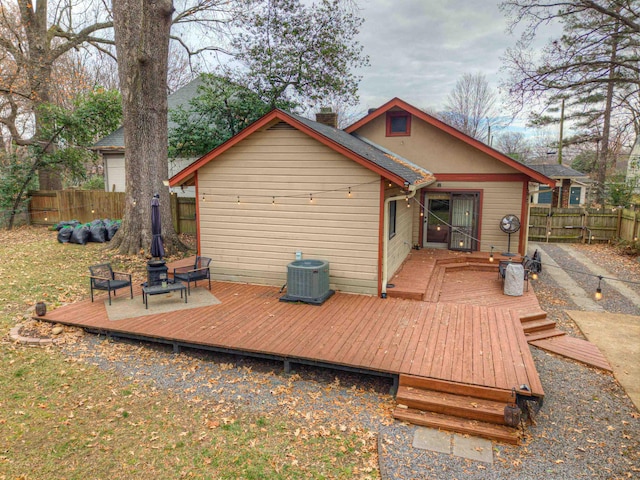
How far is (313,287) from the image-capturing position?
332 inches

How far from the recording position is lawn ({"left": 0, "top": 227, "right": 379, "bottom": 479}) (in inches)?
167

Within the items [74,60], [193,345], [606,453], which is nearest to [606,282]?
[606,453]

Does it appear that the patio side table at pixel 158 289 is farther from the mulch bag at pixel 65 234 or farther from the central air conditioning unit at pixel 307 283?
the mulch bag at pixel 65 234

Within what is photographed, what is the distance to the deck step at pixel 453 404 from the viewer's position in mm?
4961

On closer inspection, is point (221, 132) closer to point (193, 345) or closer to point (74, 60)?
point (193, 345)

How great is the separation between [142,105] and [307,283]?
25.9 ft

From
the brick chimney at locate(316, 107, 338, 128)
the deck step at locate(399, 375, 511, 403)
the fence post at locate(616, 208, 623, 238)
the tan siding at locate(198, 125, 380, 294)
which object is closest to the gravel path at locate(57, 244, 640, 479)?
the deck step at locate(399, 375, 511, 403)

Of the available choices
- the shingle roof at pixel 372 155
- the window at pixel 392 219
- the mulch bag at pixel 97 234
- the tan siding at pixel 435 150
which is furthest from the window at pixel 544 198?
the mulch bag at pixel 97 234

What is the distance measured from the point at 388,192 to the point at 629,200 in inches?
671

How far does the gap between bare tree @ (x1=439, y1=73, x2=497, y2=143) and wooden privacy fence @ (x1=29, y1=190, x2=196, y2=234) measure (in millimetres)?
30754

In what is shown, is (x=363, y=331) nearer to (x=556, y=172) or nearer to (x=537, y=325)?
(x=537, y=325)

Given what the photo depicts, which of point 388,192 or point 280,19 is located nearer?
point 388,192

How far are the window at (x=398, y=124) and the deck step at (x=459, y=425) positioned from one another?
412 inches

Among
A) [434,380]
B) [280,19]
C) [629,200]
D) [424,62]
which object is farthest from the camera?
[424,62]
